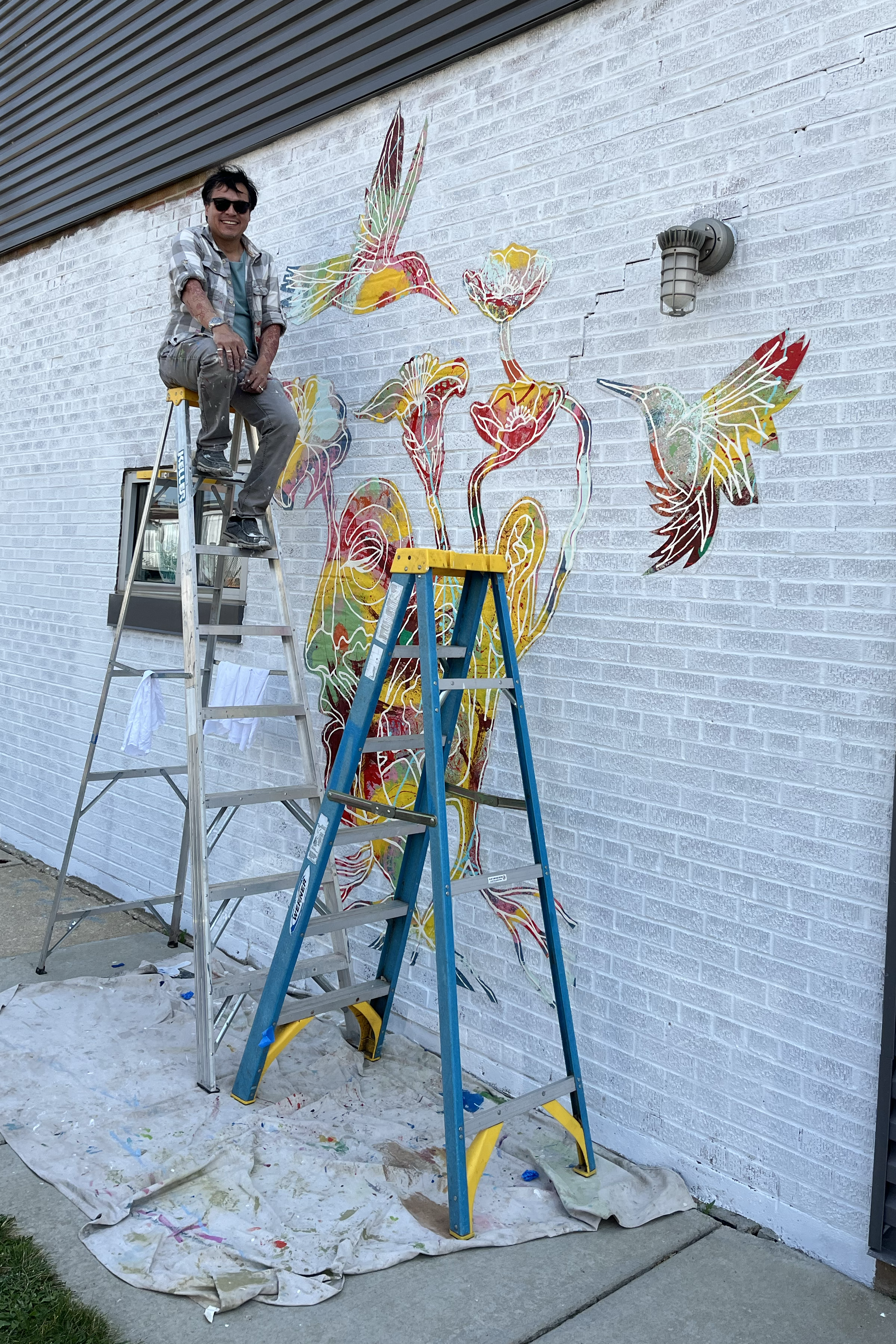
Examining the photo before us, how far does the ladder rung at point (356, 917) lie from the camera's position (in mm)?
3570

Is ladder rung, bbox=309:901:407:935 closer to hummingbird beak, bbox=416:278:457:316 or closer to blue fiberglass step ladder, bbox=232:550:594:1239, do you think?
blue fiberglass step ladder, bbox=232:550:594:1239

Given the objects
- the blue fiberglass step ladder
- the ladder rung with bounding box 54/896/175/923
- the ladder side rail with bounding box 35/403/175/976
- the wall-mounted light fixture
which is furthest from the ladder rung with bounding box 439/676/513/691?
the ladder rung with bounding box 54/896/175/923

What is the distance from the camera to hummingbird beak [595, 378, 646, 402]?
3.36 meters

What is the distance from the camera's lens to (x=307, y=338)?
15.6 feet

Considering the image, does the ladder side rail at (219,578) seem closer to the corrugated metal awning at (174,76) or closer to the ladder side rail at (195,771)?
the ladder side rail at (195,771)

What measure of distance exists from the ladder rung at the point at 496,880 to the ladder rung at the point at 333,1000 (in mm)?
805

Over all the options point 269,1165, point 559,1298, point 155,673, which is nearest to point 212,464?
point 155,673

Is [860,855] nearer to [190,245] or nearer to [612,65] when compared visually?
[612,65]

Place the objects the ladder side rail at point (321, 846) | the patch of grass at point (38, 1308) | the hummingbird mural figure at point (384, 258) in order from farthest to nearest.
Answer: the hummingbird mural figure at point (384, 258) < the ladder side rail at point (321, 846) < the patch of grass at point (38, 1308)

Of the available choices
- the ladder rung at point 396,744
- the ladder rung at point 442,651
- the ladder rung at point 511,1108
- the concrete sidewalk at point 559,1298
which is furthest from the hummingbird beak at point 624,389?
the concrete sidewalk at point 559,1298

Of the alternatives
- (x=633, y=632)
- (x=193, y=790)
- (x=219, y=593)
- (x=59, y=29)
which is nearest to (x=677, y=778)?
(x=633, y=632)

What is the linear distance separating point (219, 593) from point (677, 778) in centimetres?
224

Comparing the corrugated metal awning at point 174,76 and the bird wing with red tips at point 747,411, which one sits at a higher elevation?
the corrugated metal awning at point 174,76

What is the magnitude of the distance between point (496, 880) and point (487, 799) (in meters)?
0.33
